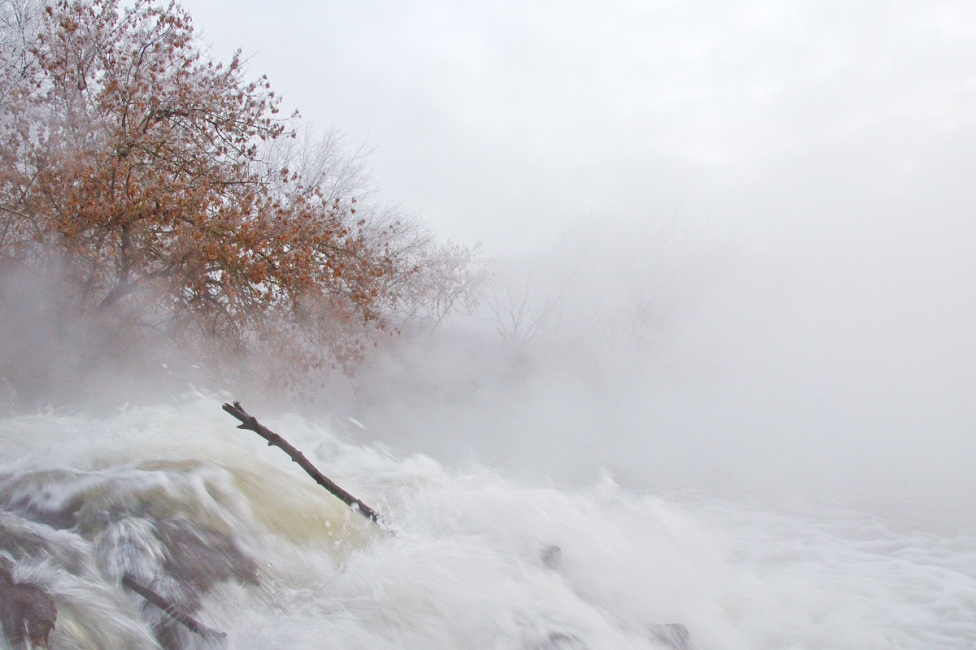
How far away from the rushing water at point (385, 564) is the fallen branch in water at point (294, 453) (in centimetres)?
17

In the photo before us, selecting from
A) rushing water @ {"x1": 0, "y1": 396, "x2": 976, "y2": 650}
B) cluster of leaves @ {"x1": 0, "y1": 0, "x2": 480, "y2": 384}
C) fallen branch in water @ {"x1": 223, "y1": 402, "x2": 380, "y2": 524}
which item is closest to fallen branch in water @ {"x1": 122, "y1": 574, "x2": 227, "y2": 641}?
rushing water @ {"x1": 0, "y1": 396, "x2": 976, "y2": 650}

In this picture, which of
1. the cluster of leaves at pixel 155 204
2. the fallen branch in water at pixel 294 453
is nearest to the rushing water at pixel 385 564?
the fallen branch in water at pixel 294 453

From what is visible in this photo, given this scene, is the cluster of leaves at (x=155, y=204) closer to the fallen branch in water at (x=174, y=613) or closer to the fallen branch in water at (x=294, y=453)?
the fallen branch in water at (x=294, y=453)

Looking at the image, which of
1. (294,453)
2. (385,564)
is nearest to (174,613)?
(294,453)

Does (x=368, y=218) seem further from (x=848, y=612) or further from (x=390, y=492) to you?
(x=848, y=612)

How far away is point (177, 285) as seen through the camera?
9.69 m

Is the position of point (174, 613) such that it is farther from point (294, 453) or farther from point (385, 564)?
point (385, 564)

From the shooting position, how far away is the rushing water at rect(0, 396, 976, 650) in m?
4.14

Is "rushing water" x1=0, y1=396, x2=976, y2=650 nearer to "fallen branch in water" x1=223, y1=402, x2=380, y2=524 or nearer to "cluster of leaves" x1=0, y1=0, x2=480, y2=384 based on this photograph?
"fallen branch in water" x1=223, y1=402, x2=380, y2=524

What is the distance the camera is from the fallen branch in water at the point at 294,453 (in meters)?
4.44

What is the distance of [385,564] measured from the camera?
509 cm

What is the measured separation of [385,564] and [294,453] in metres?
1.21

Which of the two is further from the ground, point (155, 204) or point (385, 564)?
point (155, 204)

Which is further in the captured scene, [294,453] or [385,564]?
[385,564]
